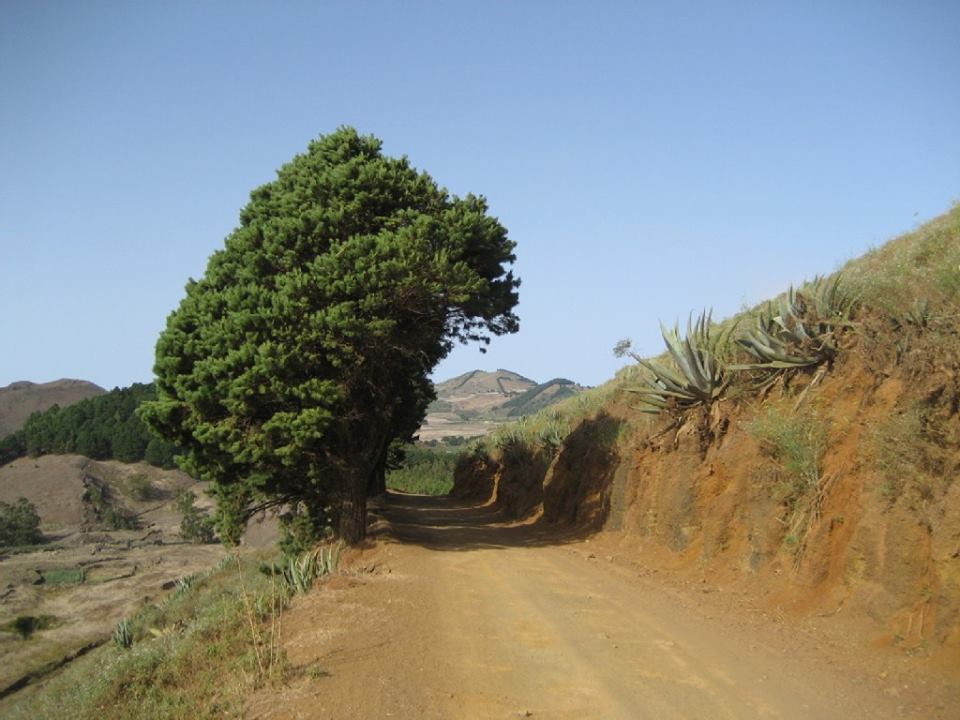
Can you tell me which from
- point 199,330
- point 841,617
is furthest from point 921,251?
point 199,330

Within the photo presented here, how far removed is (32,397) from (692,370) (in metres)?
98.5

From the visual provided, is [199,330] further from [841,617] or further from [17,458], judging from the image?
[17,458]

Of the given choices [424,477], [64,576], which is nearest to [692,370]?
[64,576]

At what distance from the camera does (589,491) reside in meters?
18.5

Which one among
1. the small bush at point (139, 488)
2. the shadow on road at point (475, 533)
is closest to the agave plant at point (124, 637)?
the shadow on road at point (475, 533)

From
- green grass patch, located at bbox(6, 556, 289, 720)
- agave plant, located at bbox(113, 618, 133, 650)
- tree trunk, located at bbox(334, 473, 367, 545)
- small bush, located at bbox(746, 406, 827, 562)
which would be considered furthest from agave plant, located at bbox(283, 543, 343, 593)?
small bush, located at bbox(746, 406, 827, 562)

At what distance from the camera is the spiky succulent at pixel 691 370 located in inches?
511

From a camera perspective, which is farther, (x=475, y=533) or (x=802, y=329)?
(x=475, y=533)

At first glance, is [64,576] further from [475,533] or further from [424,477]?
[424,477]

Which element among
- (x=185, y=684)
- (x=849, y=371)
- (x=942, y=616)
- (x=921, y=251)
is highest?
(x=921, y=251)

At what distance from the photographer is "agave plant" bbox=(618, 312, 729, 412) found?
42.6ft

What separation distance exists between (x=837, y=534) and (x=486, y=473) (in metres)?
29.2

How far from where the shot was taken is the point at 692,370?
13.1 metres

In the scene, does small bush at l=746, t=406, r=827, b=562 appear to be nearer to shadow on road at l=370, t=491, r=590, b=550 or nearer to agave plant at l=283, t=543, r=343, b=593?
agave plant at l=283, t=543, r=343, b=593
